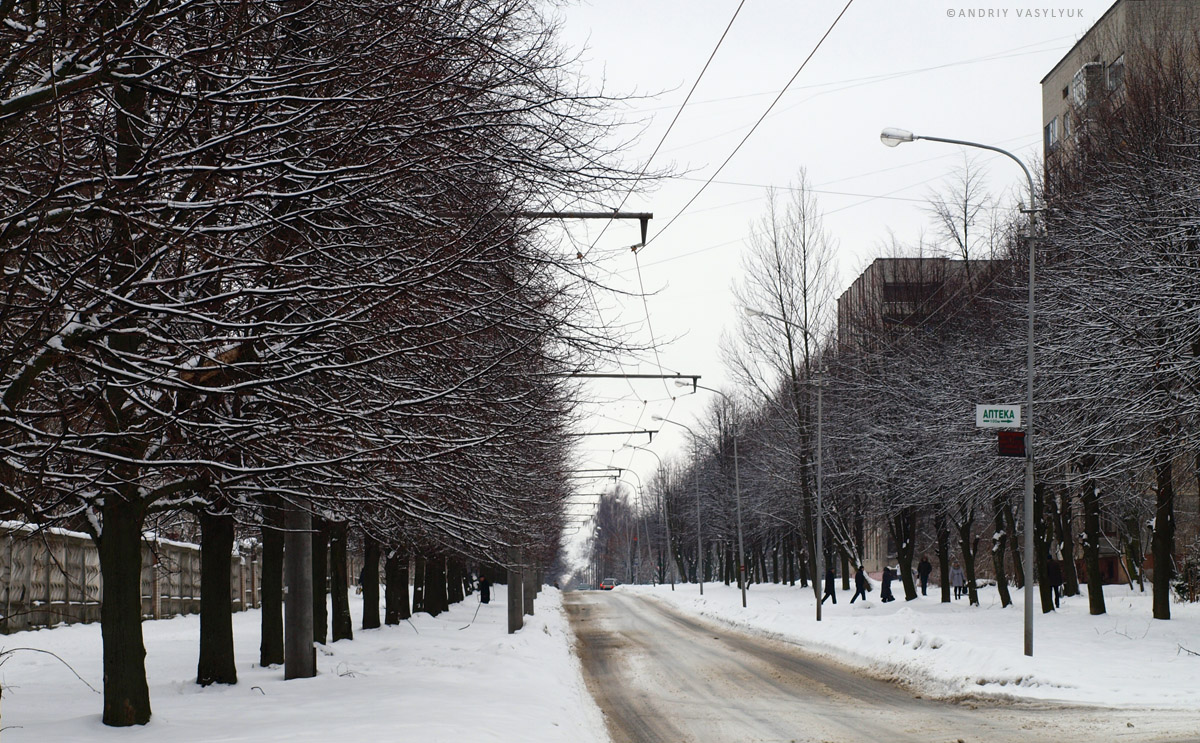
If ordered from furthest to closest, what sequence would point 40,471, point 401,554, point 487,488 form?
point 401,554 → point 487,488 → point 40,471

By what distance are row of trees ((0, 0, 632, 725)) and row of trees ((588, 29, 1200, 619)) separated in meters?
12.1

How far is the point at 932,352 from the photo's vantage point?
110ft

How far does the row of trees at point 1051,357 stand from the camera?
2142cm

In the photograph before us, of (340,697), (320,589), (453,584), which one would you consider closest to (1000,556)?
(320,589)

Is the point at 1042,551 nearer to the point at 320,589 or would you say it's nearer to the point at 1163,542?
the point at 1163,542

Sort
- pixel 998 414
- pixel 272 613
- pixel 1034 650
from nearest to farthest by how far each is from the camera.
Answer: pixel 272 613
pixel 998 414
pixel 1034 650

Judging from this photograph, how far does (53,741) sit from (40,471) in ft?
13.3

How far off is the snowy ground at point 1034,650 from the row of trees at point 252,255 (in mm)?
8412

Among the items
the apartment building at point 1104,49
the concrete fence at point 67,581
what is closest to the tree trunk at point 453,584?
the concrete fence at point 67,581

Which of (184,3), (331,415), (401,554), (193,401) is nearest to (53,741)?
(193,401)

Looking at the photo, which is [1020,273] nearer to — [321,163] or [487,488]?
[487,488]

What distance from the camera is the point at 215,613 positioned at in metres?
14.1

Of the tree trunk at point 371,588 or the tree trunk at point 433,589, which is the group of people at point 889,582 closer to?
the tree trunk at point 433,589

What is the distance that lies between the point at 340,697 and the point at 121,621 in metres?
2.99
